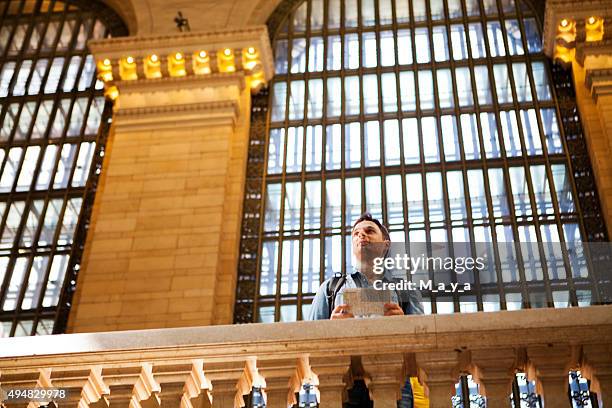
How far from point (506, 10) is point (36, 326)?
979cm

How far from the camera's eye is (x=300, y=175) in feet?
47.9

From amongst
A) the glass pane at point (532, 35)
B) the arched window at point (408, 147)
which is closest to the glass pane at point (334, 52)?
the arched window at point (408, 147)

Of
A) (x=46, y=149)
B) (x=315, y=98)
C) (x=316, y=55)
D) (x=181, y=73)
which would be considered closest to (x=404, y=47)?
(x=316, y=55)

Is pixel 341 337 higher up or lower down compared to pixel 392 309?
lower down

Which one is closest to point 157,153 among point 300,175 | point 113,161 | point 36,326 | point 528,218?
point 113,161

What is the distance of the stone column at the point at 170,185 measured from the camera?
1270cm

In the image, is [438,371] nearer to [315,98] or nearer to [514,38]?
[315,98]

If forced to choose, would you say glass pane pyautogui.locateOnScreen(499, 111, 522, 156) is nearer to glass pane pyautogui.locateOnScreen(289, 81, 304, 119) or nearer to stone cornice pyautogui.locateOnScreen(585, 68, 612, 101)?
stone cornice pyautogui.locateOnScreen(585, 68, 612, 101)

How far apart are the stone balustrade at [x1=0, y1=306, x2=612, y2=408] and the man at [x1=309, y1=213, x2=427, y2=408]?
0.66 ft

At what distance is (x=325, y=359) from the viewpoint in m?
4.94

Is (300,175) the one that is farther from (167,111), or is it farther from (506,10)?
(506,10)

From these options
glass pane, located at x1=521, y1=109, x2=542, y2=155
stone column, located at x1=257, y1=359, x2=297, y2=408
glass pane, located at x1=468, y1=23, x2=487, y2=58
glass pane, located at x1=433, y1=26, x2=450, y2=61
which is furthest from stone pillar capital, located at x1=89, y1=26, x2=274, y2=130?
stone column, located at x1=257, y1=359, x2=297, y2=408

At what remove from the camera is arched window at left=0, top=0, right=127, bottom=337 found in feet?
45.3

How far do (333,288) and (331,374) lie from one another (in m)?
1.25
